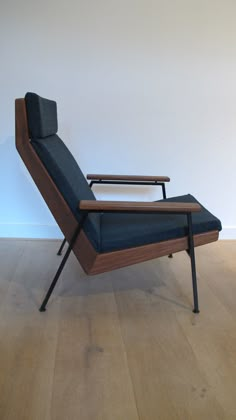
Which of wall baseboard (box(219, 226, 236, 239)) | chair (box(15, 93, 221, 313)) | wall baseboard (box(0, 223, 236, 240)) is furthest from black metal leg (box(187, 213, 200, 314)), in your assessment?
wall baseboard (box(0, 223, 236, 240))

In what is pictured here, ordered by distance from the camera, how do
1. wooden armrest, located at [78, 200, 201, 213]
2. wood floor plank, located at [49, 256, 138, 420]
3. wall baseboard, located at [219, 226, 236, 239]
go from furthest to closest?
wall baseboard, located at [219, 226, 236, 239] < wooden armrest, located at [78, 200, 201, 213] < wood floor plank, located at [49, 256, 138, 420]

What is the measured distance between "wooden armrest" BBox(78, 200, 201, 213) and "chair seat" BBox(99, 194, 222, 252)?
0.14 metres

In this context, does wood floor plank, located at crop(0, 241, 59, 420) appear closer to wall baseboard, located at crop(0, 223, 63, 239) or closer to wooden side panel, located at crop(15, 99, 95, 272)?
wooden side panel, located at crop(15, 99, 95, 272)

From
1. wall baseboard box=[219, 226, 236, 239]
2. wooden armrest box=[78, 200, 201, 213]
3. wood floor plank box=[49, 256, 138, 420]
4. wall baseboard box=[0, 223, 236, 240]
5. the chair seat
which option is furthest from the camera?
wall baseboard box=[219, 226, 236, 239]

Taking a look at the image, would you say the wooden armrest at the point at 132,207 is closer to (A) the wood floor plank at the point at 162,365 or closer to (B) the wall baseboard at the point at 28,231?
(A) the wood floor plank at the point at 162,365

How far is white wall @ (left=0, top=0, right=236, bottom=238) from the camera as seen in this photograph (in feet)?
7.77

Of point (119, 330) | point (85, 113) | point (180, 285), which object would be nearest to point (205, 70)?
point (85, 113)

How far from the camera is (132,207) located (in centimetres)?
156

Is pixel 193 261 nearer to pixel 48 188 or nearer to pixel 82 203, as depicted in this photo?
pixel 82 203

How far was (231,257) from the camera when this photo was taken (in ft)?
8.20

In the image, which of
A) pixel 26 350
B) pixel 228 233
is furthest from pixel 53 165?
pixel 228 233

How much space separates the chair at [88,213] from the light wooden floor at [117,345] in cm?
17

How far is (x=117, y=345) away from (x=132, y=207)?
628 millimetres

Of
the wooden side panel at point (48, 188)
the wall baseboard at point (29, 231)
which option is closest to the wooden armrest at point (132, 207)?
the wooden side panel at point (48, 188)
